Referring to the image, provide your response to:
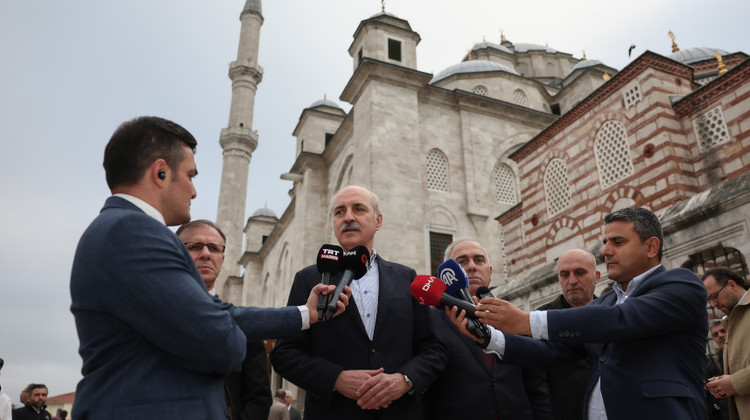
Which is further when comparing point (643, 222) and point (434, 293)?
point (643, 222)

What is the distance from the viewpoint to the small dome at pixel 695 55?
1677 cm

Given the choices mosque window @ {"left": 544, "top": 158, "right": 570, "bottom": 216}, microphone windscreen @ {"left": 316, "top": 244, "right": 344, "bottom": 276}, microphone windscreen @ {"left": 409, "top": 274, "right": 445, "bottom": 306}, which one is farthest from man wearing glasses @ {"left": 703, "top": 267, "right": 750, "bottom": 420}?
mosque window @ {"left": 544, "top": 158, "right": 570, "bottom": 216}

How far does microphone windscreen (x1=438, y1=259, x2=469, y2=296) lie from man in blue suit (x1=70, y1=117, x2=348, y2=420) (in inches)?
38.2

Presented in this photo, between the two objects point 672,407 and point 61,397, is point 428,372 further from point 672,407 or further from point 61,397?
point 61,397

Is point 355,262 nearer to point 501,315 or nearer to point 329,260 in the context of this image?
point 329,260

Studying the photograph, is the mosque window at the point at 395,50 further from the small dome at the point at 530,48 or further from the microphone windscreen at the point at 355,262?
the small dome at the point at 530,48

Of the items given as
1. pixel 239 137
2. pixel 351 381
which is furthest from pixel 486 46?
pixel 351 381

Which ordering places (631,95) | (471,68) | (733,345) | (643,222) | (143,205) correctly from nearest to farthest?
(143,205) < (643,222) < (733,345) < (631,95) < (471,68)

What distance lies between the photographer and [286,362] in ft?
7.39

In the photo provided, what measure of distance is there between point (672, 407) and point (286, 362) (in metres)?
1.59

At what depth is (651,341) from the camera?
6.61 ft

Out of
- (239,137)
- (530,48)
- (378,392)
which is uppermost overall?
(530,48)

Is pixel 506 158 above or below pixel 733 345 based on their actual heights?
above

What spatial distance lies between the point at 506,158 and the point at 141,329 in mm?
17443
